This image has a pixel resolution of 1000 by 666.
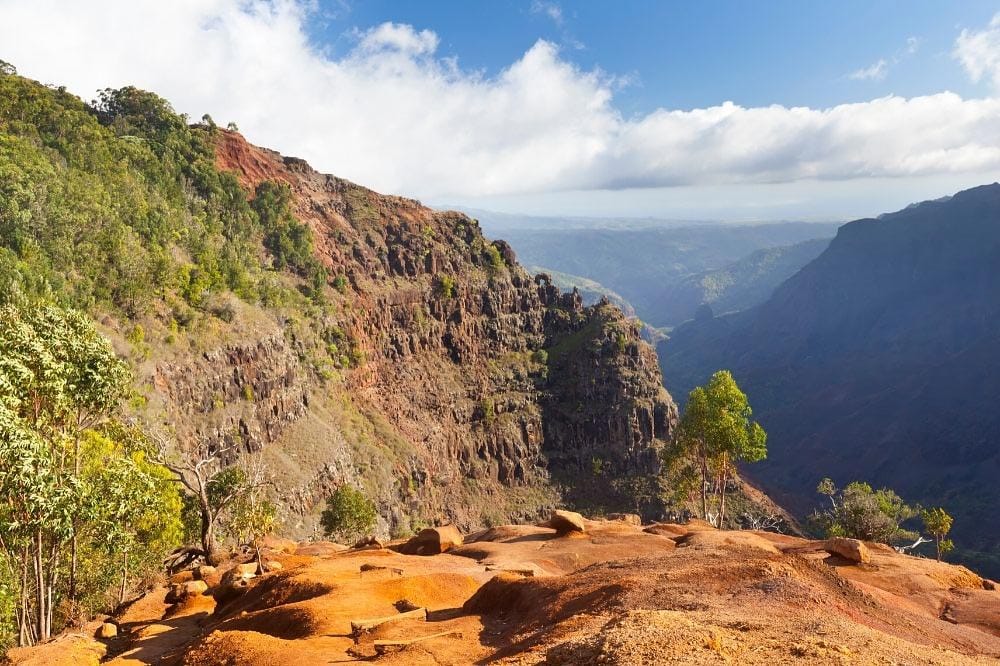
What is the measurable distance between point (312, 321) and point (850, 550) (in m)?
82.8

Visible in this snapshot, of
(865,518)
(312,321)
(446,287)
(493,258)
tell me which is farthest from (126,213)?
(865,518)

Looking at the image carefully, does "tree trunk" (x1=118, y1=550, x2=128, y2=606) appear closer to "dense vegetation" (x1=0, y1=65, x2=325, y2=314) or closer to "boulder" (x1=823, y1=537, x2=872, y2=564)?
"dense vegetation" (x1=0, y1=65, x2=325, y2=314)

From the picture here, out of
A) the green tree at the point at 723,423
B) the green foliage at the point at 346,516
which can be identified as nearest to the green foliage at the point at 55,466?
the green foliage at the point at 346,516

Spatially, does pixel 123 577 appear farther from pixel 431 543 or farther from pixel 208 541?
pixel 431 543

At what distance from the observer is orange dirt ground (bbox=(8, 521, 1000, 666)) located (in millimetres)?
13336

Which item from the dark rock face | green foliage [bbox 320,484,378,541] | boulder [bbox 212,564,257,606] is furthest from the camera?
green foliage [bbox 320,484,378,541]

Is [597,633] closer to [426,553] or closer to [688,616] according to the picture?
[688,616]

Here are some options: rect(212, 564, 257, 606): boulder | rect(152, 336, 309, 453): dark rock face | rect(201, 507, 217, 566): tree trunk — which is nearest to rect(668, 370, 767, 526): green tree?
rect(212, 564, 257, 606): boulder

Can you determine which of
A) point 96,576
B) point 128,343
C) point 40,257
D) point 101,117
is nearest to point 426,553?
point 96,576

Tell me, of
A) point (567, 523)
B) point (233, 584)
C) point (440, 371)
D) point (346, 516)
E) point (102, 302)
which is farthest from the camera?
point (440, 371)

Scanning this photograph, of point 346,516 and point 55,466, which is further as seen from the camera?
point 346,516

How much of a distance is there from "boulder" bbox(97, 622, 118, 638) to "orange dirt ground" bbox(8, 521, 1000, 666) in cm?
38

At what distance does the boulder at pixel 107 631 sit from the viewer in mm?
23672

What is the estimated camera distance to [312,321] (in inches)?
3691
